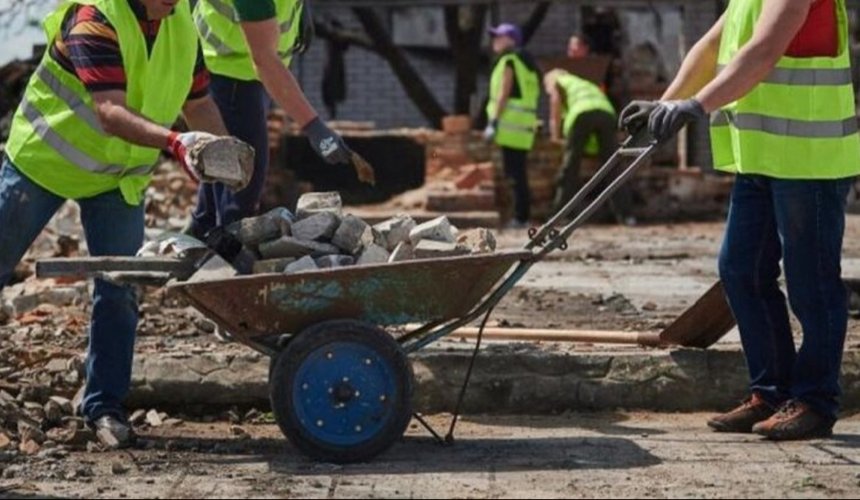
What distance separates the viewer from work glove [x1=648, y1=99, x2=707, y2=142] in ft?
21.4

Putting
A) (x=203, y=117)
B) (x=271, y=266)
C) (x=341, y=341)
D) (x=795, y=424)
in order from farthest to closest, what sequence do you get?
1. (x=203, y=117)
2. (x=795, y=424)
3. (x=271, y=266)
4. (x=341, y=341)

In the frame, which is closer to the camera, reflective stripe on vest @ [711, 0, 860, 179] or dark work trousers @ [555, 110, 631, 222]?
reflective stripe on vest @ [711, 0, 860, 179]

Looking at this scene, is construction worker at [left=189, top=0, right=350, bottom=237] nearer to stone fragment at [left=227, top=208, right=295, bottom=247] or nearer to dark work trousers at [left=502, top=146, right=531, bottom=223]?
stone fragment at [left=227, top=208, right=295, bottom=247]

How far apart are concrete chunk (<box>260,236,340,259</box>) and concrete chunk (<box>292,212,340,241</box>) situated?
2.7 inches

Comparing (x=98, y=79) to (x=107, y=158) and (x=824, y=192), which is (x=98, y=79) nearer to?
(x=107, y=158)

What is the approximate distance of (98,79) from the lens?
6633 mm

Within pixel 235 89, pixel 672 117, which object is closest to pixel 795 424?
pixel 672 117

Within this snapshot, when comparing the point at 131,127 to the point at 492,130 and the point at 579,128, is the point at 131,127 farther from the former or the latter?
the point at 579,128

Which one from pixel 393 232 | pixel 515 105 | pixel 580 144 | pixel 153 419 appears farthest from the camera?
pixel 580 144

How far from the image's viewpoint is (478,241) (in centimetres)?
683

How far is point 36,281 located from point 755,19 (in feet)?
17.2

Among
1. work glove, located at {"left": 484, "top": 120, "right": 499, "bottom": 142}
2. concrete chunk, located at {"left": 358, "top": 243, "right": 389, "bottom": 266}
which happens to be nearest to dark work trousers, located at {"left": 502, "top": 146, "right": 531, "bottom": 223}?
work glove, located at {"left": 484, "top": 120, "right": 499, "bottom": 142}

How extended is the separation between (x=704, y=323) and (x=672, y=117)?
1.42m

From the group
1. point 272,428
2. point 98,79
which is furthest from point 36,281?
point 98,79
